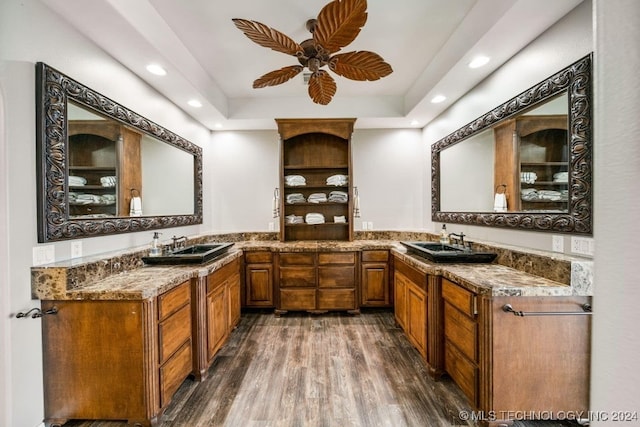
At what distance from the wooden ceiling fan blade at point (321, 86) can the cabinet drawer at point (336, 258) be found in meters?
1.87

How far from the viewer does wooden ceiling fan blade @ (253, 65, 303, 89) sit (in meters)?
2.22

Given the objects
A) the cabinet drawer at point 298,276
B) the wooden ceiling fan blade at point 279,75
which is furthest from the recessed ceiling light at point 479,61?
the cabinet drawer at point 298,276

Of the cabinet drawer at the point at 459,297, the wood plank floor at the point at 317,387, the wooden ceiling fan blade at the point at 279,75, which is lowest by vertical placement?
the wood plank floor at the point at 317,387

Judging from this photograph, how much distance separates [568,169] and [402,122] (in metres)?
2.45

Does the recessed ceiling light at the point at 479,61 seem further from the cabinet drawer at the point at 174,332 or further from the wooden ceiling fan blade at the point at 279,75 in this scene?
the cabinet drawer at the point at 174,332

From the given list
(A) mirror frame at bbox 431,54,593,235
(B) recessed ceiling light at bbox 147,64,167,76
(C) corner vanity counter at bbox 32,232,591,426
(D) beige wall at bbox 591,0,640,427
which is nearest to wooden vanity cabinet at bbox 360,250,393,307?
(C) corner vanity counter at bbox 32,232,591,426

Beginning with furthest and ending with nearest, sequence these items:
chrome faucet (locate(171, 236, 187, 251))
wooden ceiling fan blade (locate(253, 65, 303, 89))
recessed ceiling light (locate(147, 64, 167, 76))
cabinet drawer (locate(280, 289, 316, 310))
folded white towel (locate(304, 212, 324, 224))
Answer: folded white towel (locate(304, 212, 324, 224)) → cabinet drawer (locate(280, 289, 316, 310)) → chrome faucet (locate(171, 236, 187, 251)) → recessed ceiling light (locate(147, 64, 167, 76)) → wooden ceiling fan blade (locate(253, 65, 303, 89))

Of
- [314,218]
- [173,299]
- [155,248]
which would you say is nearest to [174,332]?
[173,299]

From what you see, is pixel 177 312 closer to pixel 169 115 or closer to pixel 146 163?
pixel 146 163

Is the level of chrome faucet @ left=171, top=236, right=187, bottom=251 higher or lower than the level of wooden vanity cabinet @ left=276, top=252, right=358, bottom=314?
higher

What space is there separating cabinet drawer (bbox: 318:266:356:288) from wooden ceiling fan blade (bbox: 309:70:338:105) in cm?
204

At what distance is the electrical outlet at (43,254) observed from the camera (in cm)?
161

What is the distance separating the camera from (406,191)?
4.22 m

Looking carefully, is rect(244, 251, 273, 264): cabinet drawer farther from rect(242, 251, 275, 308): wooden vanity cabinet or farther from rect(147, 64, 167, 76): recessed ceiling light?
rect(147, 64, 167, 76): recessed ceiling light
